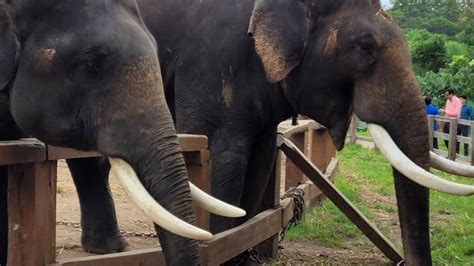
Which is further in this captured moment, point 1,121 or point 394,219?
point 394,219

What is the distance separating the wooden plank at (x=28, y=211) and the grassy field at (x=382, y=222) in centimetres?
382

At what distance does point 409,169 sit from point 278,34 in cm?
114

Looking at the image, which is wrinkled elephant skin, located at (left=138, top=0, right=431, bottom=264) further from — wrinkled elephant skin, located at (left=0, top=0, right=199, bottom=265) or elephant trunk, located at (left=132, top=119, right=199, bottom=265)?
elephant trunk, located at (left=132, top=119, right=199, bottom=265)

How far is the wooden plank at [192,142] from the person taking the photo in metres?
3.94

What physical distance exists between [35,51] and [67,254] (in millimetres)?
2116

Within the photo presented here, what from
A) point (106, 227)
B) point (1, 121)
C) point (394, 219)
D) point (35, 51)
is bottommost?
point (394, 219)

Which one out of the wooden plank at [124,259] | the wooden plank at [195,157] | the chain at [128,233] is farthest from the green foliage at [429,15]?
the wooden plank at [124,259]

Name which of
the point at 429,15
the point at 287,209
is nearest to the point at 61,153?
the point at 287,209

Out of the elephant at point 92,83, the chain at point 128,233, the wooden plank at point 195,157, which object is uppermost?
the elephant at point 92,83

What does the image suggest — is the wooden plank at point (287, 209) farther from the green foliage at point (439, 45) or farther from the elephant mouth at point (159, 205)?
the green foliage at point (439, 45)

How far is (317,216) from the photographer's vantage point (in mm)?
8016

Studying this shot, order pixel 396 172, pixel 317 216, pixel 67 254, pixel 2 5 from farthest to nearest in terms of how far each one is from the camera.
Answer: pixel 317 216 < pixel 67 254 < pixel 396 172 < pixel 2 5

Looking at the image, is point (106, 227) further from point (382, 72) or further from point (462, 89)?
point (462, 89)

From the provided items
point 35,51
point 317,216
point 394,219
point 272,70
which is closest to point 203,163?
point 272,70
